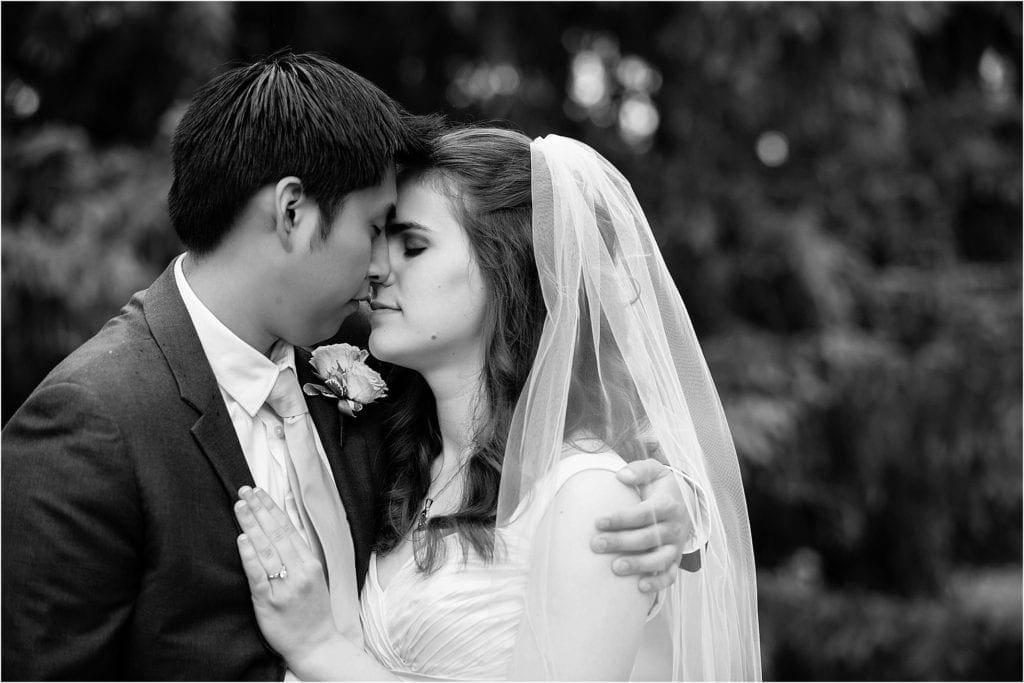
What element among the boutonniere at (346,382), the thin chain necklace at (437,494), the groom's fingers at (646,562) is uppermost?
the boutonniere at (346,382)

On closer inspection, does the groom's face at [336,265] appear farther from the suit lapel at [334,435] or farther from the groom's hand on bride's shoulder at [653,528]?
the groom's hand on bride's shoulder at [653,528]

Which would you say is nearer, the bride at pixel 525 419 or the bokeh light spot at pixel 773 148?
the bride at pixel 525 419

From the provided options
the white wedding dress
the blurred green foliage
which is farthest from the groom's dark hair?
the blurred green foliage

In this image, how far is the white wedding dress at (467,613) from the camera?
8.58 feet

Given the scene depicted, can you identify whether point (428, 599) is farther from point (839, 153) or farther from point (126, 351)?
point (839, 153)

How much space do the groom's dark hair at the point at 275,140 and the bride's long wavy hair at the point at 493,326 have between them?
0.26 m

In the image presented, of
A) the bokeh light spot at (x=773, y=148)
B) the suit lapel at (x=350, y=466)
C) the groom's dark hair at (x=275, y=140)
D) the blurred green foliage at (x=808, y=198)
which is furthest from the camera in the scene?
the bokeh light spot at (x=773, y=148)

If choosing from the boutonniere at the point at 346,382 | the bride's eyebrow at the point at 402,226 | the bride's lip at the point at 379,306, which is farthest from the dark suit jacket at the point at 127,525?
the bride's eyebrow at the point at 402,226

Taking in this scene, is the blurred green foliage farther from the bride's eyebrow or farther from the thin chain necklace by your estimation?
the thin chain necklace

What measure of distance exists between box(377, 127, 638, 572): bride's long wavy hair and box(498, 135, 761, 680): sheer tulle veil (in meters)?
0.04

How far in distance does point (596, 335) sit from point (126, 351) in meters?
1.14

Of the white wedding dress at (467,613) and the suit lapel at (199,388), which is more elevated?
the suit lapel at (199,388)

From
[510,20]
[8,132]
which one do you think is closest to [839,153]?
[510,20]

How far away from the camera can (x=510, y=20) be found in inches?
235
